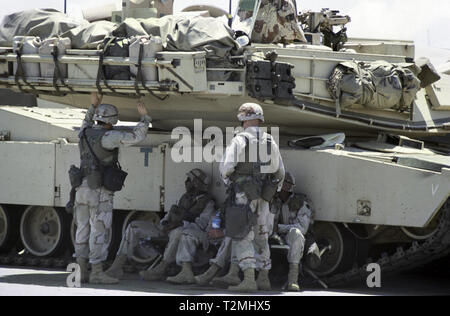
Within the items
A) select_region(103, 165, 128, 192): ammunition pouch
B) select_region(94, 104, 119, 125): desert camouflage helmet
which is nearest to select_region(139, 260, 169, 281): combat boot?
select_region(103, 165, 128, 192): ammunition pouch

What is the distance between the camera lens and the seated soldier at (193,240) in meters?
12.3

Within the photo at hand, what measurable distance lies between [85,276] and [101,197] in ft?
3.30

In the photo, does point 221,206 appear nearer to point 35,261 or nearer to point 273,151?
point 273,151

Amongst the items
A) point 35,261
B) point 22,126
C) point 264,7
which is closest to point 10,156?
point 22,126

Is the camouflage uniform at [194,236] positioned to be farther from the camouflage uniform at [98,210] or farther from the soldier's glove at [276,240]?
the camouflage uniform at [98,210]

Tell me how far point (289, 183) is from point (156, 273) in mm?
2047

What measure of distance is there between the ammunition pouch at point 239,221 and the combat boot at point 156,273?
1424 mm

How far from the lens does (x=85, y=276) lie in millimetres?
12375

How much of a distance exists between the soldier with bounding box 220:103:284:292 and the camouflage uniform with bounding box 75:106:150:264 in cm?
125

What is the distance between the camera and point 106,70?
1274cm

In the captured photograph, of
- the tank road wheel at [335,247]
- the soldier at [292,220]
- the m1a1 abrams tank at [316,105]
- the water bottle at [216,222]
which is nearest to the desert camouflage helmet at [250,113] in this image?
the m1a1 abrams tank at [316,105]

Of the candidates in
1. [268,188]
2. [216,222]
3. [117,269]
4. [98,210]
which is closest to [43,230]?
[117,269]

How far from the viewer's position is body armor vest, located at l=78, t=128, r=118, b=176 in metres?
12.2

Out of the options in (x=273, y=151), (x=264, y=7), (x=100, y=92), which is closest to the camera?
(x=273, y=151)
